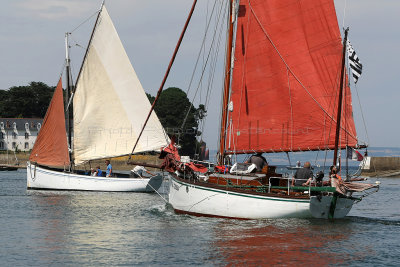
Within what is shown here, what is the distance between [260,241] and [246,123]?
1059 cm

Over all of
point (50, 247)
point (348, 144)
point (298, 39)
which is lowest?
point (50, 247)

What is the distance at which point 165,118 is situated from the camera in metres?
171

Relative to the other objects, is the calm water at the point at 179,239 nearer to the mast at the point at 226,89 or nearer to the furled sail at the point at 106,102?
the mast at the point at 226,89

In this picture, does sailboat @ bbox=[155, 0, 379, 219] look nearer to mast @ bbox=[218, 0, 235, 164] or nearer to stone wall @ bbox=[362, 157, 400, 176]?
mast @ bbox=[218, 0, 235, 164]

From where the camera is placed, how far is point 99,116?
65.3 m

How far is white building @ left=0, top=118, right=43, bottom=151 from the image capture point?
187500 millimetres

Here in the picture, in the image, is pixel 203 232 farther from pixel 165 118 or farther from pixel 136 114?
pixel 165 118

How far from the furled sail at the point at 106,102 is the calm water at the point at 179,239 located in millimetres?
21177

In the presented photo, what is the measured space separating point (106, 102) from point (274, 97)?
28838mm

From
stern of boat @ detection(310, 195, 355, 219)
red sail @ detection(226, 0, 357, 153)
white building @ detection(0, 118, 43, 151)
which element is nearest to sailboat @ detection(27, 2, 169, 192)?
red sail @ detection(226, 0, 357, 153)

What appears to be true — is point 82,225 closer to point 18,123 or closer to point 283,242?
point 283,242

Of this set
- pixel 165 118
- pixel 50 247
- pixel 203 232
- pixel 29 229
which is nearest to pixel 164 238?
pixel 203 232

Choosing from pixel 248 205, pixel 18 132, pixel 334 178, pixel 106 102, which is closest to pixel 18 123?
pixel 18 132

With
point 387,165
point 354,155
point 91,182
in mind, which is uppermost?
point 354,155
